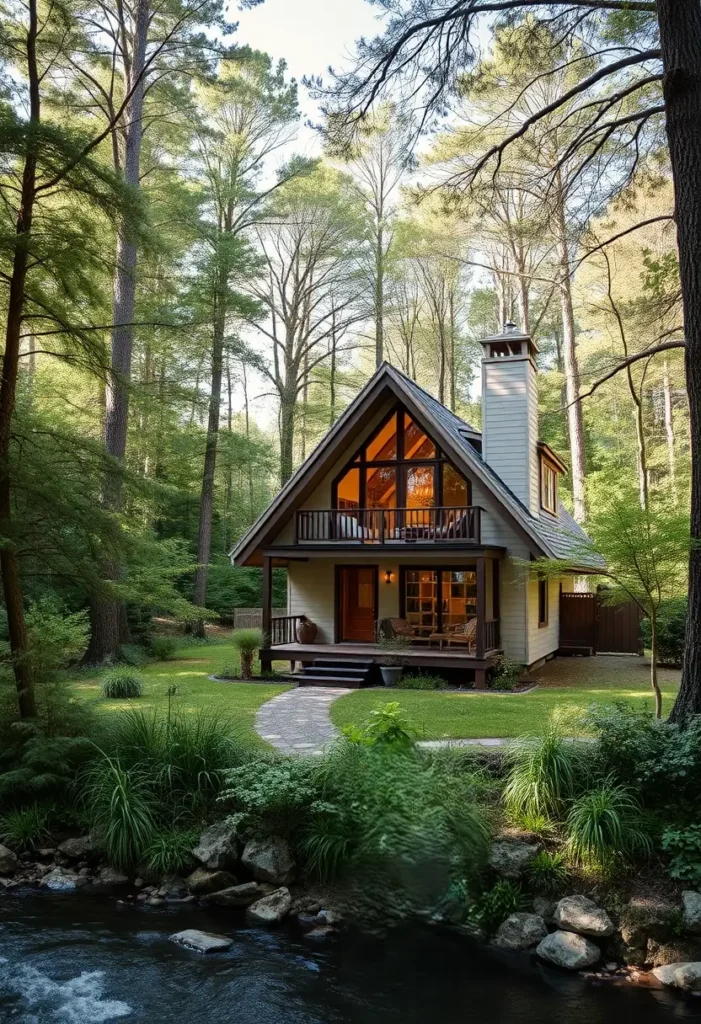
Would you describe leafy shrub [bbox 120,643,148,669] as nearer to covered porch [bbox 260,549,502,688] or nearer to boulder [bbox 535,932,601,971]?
covered porch [bbox 260,549,502,688]

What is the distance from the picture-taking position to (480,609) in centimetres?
1295

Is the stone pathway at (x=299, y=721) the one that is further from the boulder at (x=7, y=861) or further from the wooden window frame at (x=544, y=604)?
the wooden window frame at (x=544, y=604)

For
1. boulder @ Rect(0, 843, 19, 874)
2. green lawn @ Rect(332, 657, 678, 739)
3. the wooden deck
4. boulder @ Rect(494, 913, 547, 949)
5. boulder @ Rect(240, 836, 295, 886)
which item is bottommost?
boulder @ Rect(494, 913, 547, 949)

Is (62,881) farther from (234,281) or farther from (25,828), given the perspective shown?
(234,281)

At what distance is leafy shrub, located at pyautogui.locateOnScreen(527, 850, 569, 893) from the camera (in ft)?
19.2

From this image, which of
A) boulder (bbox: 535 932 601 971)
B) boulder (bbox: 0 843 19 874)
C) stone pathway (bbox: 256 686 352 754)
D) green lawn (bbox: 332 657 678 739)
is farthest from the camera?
green lawn (bbox: 332 657 678 739)

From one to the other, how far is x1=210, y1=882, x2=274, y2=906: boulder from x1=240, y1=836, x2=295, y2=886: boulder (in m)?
0.10

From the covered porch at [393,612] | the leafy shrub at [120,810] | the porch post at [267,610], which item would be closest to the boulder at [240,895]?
the leafy shrub at [120,810]

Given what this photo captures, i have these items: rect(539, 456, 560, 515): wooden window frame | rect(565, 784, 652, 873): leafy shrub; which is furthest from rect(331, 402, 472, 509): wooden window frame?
rect(565, 784, 652, 873): leafy shrub

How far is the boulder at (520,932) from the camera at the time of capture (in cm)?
554

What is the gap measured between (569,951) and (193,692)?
A: 25.4ft

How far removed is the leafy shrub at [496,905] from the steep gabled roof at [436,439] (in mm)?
7621

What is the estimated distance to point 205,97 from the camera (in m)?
21.3

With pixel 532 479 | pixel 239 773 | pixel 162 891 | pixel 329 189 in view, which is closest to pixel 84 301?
pixel 239 773
